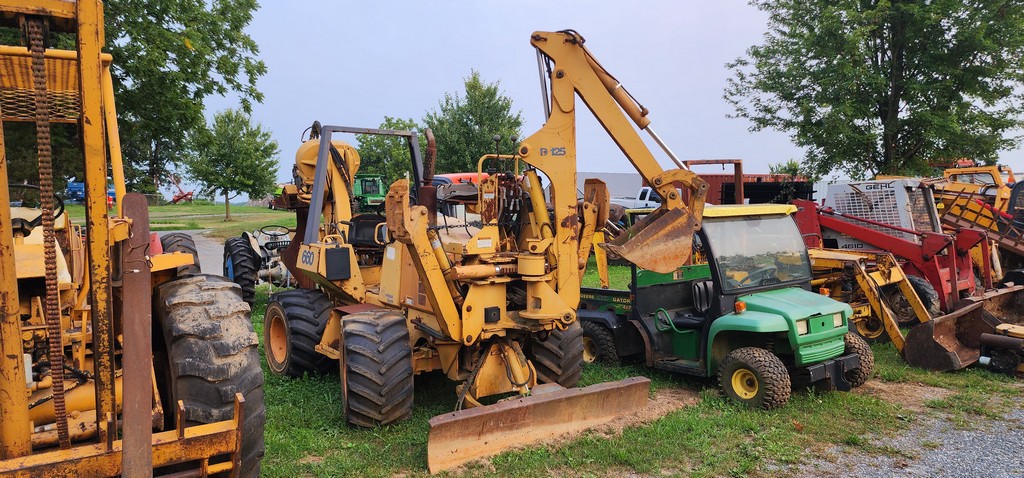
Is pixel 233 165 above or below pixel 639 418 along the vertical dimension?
Answer: above

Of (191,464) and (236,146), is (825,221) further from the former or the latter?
(236,146)

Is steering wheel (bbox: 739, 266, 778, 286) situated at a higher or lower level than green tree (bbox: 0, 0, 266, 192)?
lower

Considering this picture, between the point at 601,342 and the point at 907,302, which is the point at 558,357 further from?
the point at 907,302

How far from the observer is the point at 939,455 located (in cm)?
504

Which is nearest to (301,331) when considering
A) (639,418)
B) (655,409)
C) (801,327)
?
(639,418)

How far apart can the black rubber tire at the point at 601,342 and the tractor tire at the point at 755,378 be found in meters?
1.45

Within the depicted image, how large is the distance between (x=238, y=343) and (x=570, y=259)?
286 cm

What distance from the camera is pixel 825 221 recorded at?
1049 centimetres

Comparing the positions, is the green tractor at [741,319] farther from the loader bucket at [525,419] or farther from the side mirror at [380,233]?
the side mirror at [380,233]

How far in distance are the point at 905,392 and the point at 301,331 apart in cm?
599

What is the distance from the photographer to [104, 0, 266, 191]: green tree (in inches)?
458

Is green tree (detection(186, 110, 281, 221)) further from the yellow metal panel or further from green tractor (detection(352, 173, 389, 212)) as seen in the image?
the yellow metal panel

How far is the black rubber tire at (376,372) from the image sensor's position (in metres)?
5.17

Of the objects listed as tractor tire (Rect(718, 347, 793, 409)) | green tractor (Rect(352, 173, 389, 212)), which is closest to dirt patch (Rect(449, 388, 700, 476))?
tractor tire (Rect(718, 347, 793, 409))
